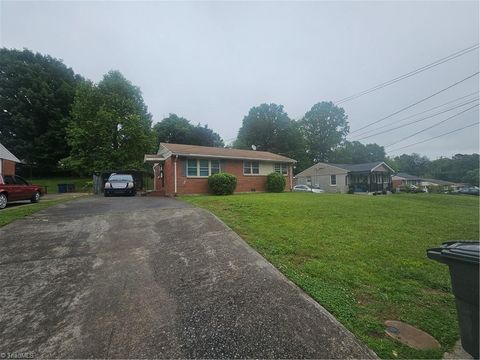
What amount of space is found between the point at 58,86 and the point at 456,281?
44782 mm

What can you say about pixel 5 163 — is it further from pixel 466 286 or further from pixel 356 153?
pixel 356 153

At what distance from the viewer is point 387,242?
21.3ft

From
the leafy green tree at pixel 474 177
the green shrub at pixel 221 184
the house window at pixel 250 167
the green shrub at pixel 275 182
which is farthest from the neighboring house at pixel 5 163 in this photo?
the leafy green tree at pixel 474 177

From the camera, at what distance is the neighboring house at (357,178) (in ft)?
117

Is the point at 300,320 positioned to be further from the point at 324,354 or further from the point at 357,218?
the point at 357,218

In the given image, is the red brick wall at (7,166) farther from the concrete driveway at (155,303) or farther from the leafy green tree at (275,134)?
the leafy green tree at (275,134)

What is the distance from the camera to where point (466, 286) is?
2.70m

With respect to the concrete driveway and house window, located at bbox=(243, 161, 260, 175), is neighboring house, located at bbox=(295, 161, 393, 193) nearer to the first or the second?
house window, located at bbox=(243, 161, 260, 175)

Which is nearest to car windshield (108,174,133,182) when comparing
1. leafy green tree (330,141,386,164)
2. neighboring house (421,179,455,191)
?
neighboring house (421,179,455,191)

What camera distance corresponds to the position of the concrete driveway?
280cm

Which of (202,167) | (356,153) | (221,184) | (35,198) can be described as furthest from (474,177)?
(356,153)

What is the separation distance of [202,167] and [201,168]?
0.11m

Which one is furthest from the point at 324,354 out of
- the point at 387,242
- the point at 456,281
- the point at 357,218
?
the point at 357,218

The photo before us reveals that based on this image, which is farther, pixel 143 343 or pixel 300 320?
pixel 300 320
